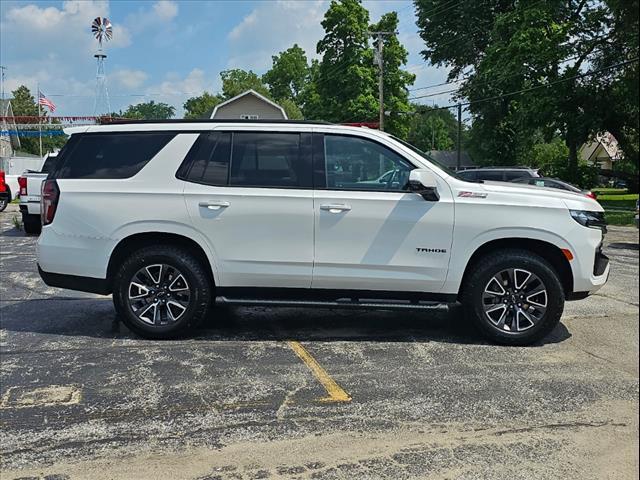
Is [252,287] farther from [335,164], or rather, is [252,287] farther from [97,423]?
[97,423]

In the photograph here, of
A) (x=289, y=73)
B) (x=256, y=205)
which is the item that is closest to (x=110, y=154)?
(x=256, y=205)

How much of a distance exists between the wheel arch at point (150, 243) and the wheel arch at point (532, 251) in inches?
95.5

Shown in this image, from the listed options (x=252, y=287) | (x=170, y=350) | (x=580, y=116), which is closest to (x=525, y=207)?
(x=252, y=287)

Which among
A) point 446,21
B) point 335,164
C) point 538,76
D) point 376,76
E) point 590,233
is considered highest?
point 446,21

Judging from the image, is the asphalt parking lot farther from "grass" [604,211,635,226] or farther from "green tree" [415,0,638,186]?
"green tree" [415,0,638,186]

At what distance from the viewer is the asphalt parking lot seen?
3.26 metres

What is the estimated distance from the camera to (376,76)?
4638 cm

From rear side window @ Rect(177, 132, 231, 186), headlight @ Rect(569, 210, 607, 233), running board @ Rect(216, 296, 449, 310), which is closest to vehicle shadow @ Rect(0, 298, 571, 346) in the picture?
running board @ Rect(216, 296, 449, 310)

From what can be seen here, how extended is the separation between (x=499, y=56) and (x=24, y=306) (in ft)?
96.0

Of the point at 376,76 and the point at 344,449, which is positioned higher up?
the point at 376,76

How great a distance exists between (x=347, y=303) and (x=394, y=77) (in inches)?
1794

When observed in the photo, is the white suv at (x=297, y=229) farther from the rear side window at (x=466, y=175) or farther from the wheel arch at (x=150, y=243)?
the rear side window at (x=466, y=175)

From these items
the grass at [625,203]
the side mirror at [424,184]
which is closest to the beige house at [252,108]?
the grass at [625,203]

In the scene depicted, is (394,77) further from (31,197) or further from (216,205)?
(216,205)
